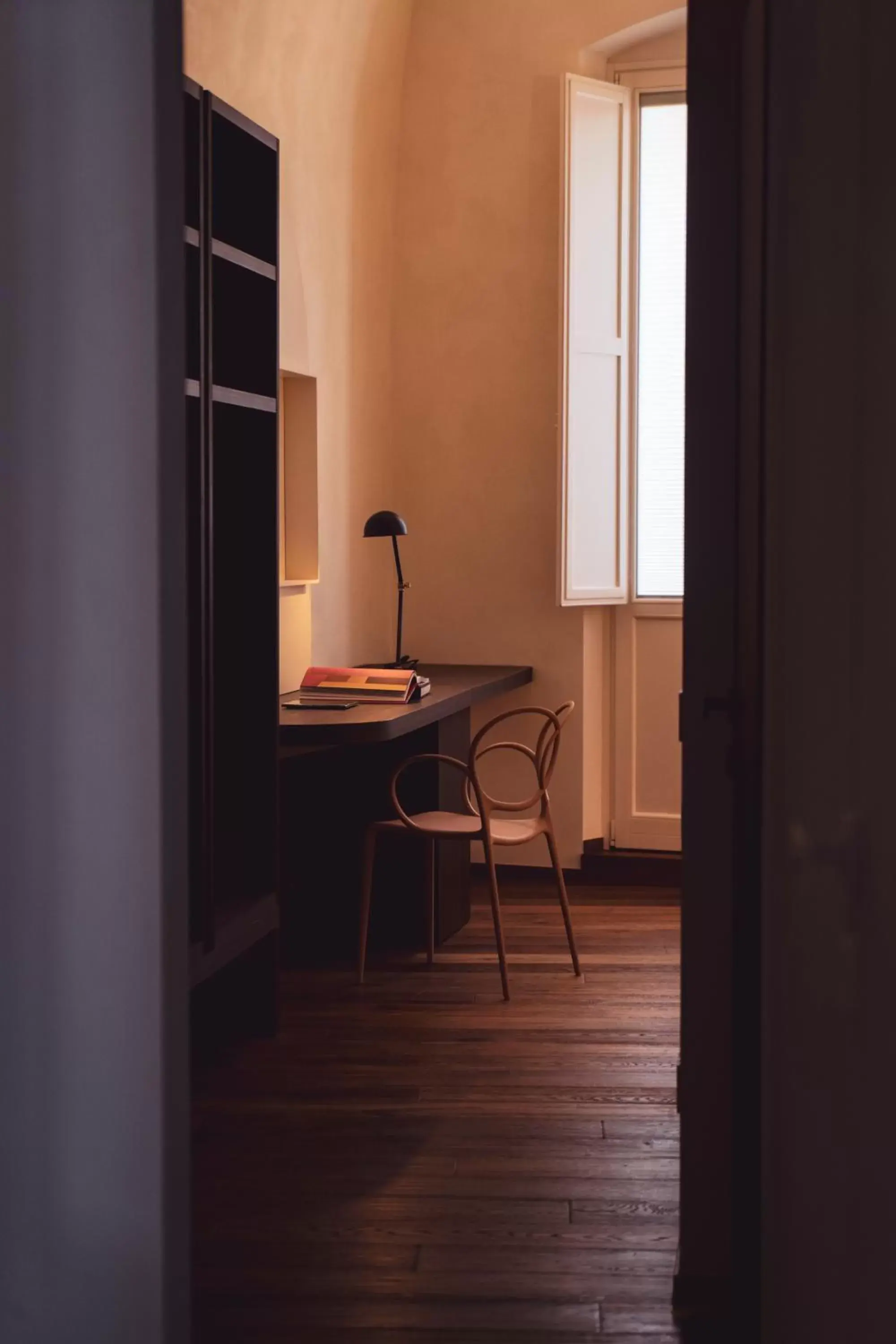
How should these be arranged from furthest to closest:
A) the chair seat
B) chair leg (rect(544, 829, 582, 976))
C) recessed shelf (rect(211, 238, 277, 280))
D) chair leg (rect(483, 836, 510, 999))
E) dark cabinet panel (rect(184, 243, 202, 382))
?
chair leg (rect(544, 829, 582, 976))
the chair seat
chair leg (rect(483, 836, 510, 999))
recessed shelf (rect(211, 238, 277, 280))
dark cabinet panel (rect(184, 243, 202, 382))

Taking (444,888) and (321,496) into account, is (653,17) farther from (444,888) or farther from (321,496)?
(444,888)

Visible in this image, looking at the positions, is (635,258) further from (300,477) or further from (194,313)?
(194,313)

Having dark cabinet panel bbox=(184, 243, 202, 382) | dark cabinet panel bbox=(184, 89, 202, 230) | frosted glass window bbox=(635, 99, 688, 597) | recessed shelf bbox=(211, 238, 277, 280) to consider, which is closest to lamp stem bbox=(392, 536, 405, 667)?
frosted glass window bbox=(635, 99, 688, 597)

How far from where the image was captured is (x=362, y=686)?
4570 mm

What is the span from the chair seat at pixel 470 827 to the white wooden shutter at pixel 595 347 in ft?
4.53

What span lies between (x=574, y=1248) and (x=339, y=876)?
218cm

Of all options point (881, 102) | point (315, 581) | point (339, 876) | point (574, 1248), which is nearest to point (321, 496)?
point (315, 581)

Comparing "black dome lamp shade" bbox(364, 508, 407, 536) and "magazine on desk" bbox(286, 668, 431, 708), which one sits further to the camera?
"black dome lamp shade" bbox(364, 508, 407, 536)

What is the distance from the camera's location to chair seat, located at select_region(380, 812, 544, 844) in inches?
168

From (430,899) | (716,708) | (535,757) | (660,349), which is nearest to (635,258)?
(660,349)

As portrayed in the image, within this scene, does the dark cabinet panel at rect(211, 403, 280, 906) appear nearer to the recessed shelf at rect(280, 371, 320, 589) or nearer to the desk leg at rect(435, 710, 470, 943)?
the desk leg at rect(435, 710, 470, 943)

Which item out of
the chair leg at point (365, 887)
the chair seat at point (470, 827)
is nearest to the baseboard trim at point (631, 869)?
the chair seat at point (470, 827)

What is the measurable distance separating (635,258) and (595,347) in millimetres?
470

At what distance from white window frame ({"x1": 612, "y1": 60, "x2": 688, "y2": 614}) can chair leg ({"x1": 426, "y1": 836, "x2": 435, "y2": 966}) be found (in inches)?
67.0
